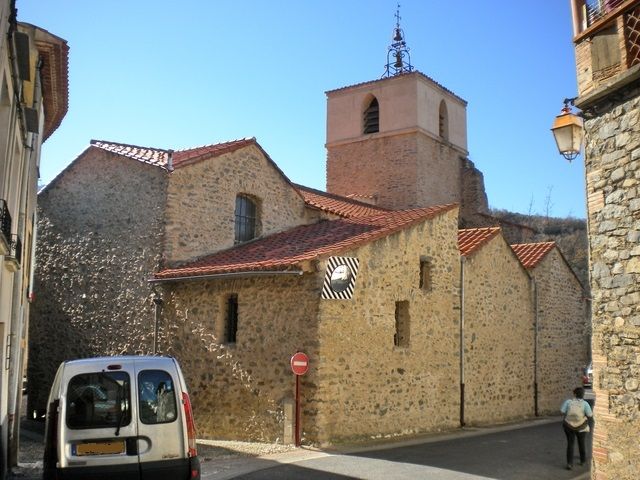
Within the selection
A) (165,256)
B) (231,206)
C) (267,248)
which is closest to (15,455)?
(165,256)

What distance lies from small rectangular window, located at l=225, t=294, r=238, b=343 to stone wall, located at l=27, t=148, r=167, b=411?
2.28 meters

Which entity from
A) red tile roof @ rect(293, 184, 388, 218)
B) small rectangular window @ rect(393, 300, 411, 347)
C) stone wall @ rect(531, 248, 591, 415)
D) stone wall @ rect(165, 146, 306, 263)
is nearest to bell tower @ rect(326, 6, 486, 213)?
red tile roof @ rect(293, 184, 388, 218)

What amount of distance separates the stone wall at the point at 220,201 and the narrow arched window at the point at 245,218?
186 millimetres

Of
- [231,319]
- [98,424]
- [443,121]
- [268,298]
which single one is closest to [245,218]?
[231,319]

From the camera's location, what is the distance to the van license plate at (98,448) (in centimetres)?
653

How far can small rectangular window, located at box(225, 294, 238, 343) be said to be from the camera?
43.8ft

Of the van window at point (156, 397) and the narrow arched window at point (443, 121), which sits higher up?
the narrow arched window at point (443, 121)

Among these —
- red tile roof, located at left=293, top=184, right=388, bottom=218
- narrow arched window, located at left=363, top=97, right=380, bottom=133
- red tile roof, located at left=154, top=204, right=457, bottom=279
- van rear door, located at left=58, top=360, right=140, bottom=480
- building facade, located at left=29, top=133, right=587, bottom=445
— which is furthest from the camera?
narrow arched window, located at left=363, top=97, right=380, bottom=133

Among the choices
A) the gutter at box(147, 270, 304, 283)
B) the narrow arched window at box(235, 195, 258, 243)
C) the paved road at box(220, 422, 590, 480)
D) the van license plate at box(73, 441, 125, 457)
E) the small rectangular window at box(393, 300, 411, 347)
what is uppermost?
the narrow arched window at box(235, 195, 258, 243)

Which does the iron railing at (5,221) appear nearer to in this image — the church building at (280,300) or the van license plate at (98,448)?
the van license plate at (98,448)

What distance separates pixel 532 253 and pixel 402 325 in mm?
7761

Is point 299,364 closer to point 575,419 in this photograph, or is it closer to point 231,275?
point 231,275

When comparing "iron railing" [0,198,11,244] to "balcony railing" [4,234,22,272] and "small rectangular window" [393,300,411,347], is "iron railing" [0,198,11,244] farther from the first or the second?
"small rectangular window" [393,300,411,347]

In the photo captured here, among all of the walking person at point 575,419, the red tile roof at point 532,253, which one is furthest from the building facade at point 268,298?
the walking person at point 575,419
